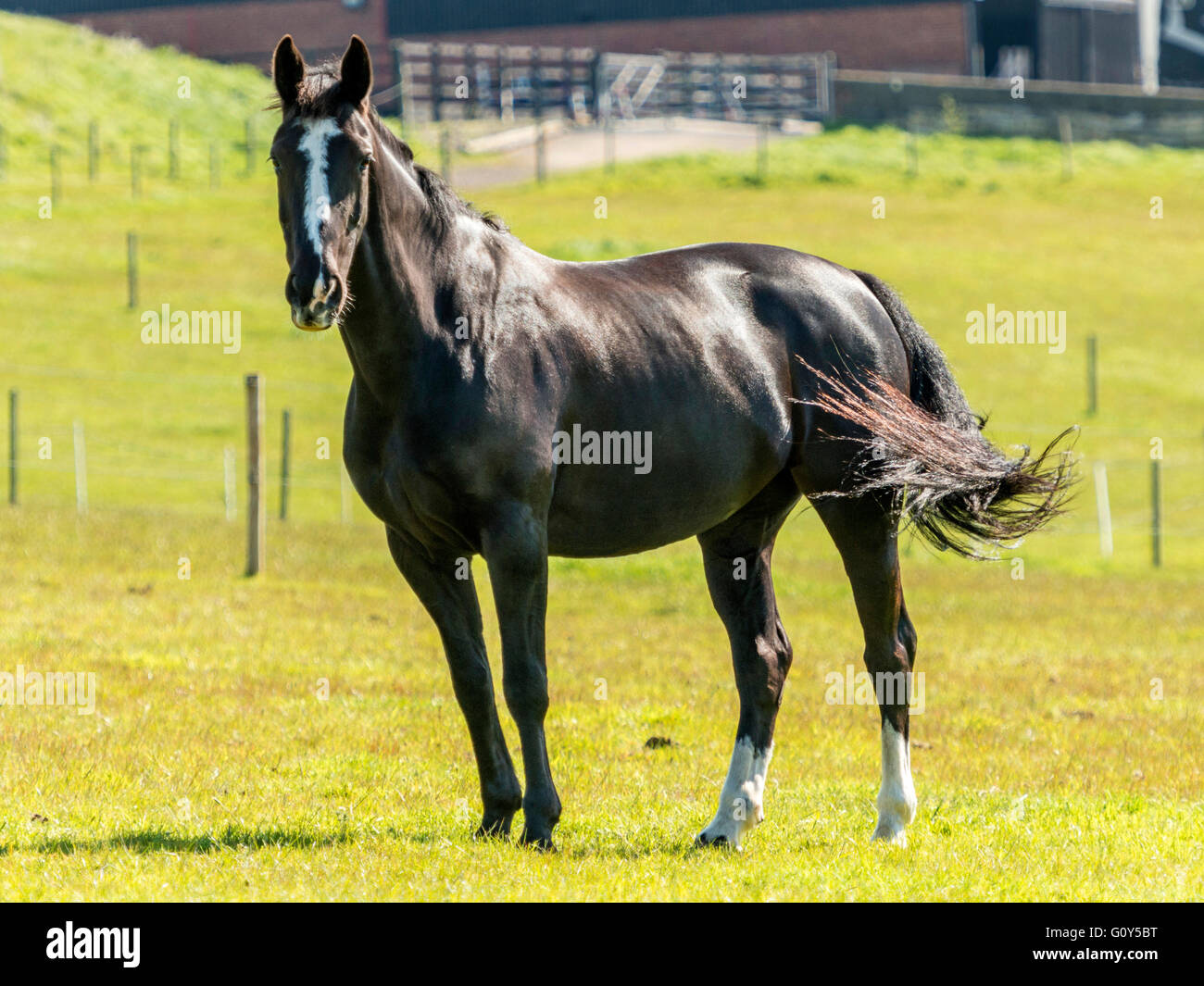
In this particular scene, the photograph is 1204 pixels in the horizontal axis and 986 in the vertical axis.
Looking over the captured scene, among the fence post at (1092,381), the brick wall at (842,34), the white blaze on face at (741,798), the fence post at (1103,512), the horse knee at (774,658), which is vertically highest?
the brick wall at (842,34)

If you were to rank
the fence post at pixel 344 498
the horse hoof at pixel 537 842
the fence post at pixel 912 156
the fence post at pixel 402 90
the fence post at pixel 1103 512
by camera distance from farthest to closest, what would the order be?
the fence post at pixel 402 90
the fence post at pixel 912 156
the fence post at pixel 344 498
the fence post at pixel 1103 512
the horse hoof at pixel 537 842

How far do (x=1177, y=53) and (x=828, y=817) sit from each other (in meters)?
64.0

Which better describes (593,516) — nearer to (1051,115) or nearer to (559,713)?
(559,713)

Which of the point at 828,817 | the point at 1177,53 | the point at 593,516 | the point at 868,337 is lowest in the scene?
the point at 828,817

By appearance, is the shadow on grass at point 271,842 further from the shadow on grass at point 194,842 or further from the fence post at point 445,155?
the fence post at point 445,155

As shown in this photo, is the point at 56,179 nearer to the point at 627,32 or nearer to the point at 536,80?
the point at 536,80

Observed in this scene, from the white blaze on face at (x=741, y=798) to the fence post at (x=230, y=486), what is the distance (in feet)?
45.3

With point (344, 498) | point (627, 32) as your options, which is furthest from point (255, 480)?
point (627, 32)

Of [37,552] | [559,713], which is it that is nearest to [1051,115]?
[37,552]

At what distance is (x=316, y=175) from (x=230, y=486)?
15870 mm

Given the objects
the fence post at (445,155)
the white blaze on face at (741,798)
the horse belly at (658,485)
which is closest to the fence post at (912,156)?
the fence post at (445,155)

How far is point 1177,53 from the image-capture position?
62.8m

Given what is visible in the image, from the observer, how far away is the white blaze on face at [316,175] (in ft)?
17.1

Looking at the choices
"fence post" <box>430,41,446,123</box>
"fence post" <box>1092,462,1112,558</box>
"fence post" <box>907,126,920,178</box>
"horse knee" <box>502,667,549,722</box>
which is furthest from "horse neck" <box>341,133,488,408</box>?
"fence post" <box>430,41,446,123</box>
